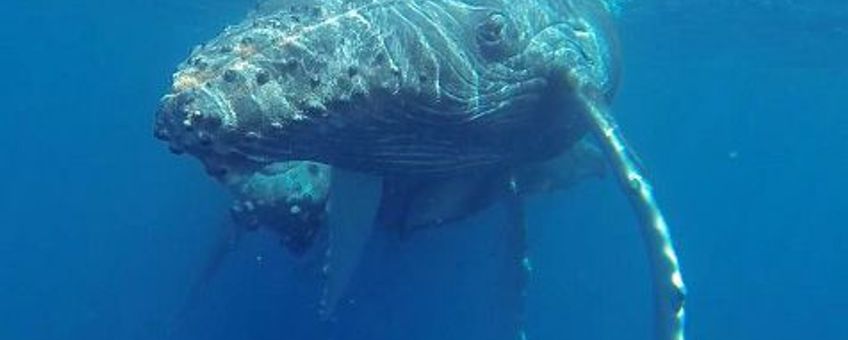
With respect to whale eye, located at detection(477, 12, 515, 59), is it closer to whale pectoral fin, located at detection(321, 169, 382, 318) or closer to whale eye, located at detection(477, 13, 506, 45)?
whale eye, located at detection(477, 13, 506, 45)

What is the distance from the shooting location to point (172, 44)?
69.4 m

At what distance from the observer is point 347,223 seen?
12016 millimetres

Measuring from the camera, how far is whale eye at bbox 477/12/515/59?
31.3ft

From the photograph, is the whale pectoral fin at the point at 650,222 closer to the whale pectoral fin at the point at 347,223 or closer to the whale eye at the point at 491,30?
the whale eye at the point at 491,30

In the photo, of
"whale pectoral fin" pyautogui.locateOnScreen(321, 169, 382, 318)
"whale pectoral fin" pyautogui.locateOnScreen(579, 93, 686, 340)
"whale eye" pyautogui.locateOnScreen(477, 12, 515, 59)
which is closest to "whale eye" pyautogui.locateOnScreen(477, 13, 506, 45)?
"whale eye" pyautogui.locateOnScreen(477, 12, 515, 59)

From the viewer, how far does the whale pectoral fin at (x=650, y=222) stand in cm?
958

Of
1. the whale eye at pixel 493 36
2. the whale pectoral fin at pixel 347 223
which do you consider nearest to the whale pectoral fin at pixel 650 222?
the whale eye at pixel 493 36

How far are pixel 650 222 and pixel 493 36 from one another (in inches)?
99.6

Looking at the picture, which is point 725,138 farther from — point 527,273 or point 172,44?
point 527,273

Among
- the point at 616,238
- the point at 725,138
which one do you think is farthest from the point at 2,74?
the point at 616,238

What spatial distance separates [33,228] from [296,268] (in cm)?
4768

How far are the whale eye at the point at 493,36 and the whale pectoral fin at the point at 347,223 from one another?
7.32 ft

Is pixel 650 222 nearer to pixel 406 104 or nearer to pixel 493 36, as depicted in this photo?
pixel 493 36

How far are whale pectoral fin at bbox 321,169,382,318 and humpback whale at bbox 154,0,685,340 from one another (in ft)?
0.07
